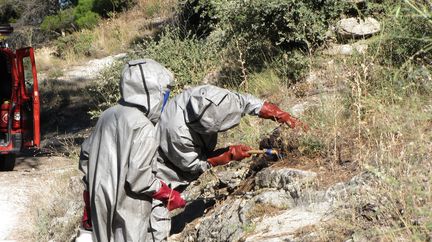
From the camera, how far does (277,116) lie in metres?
5.54

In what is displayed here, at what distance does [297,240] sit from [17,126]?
7179mm

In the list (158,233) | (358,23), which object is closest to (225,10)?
(358,23)

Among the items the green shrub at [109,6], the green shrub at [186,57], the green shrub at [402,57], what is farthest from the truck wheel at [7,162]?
the green shrub at [109,6]

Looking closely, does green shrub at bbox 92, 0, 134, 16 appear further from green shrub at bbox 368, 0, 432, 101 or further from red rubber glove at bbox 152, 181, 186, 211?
red rubber glove at bbox 152, 181, 186, 211

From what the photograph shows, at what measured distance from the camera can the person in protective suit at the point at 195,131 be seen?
5.09m

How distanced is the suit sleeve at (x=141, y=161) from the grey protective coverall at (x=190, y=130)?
675 millimetres

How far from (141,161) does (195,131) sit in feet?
2.98

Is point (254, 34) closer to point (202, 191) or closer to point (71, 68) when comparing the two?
point (202, 191)

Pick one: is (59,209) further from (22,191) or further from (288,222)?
(288,222)

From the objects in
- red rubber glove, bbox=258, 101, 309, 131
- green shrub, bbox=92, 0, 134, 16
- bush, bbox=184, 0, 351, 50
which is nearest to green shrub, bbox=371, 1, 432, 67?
red rubber glove, bbox=258, 101, 309, 131

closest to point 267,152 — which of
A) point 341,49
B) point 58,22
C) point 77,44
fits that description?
point 341,49

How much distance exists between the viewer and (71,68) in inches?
784

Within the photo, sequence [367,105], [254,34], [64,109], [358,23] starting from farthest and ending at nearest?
[64,109] → [254,34] → [358,23] → [367,105]

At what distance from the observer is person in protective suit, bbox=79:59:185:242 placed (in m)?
4.41
